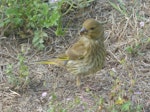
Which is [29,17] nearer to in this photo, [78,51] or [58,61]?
[58,61]

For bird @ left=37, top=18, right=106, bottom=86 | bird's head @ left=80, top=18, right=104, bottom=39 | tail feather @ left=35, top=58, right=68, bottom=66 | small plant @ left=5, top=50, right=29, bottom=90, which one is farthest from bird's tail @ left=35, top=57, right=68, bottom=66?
bird's head @ left=80, top=18, right=104, bottom=39

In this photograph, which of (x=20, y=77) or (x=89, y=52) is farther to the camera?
(x=20, y=77)

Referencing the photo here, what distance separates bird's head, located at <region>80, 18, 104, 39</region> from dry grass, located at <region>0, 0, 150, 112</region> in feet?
1.28

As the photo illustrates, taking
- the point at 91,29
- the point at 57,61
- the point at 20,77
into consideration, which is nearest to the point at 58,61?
the point at 57,61

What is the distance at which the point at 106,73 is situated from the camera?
564 cm

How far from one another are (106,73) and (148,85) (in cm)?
47

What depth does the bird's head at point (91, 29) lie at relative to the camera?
521 centimetres

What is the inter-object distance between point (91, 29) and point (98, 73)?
0.61 meters

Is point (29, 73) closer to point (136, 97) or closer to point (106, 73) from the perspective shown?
point (106, 73)

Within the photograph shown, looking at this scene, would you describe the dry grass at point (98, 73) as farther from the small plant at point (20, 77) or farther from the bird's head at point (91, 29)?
the bird's head at point (91, 29)

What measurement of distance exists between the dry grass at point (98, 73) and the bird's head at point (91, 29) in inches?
15.4

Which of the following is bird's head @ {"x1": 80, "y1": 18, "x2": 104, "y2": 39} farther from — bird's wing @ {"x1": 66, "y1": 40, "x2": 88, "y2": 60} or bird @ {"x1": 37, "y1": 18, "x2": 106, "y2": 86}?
bird's wing @ {"x1": 66, "y1": 40, "x2": 88, "y2": 60}

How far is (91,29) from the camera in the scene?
5.25 meters

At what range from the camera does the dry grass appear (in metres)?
5.15
